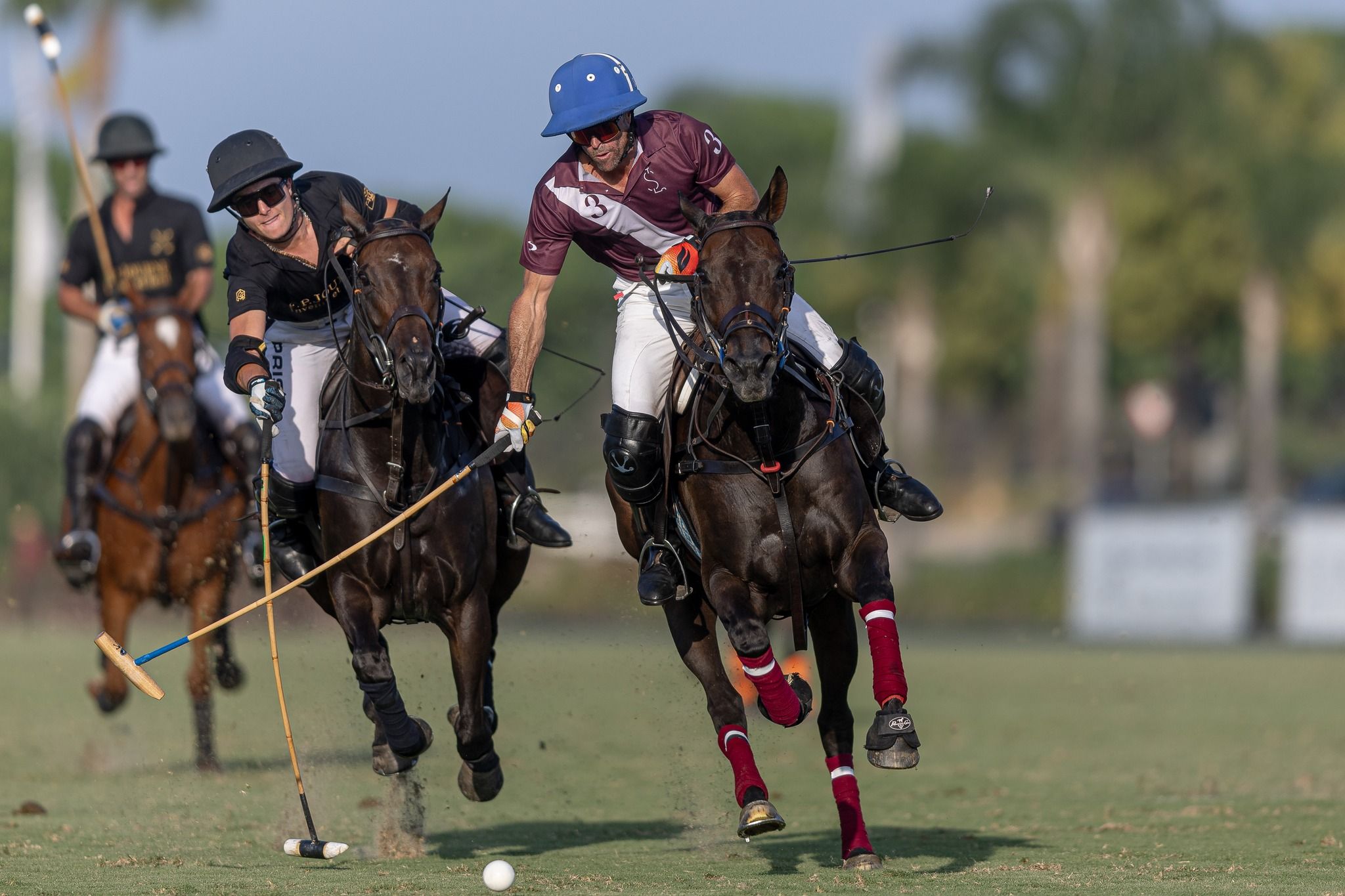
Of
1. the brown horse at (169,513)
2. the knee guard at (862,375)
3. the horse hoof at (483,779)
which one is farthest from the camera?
the brown horse at (169,513)

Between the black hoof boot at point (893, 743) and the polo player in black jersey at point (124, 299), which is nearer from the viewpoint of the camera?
the black hoof boot at point (893, 743)

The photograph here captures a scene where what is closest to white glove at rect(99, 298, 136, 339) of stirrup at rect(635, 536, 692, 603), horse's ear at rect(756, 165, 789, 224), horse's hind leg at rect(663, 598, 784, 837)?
stirrup at rect(635, 536, 692, 603)

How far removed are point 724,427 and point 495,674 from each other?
1109cm

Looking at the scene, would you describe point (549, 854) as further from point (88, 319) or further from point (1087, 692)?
point (1087, 692)

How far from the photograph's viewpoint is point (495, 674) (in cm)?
1816

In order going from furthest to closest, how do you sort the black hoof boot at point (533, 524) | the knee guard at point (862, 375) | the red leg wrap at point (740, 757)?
the black hoof boot at point (533, 524)
the knee guard at point (862, 375)
the red leg wrap at point (740, 757)

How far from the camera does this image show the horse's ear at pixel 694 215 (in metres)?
7.25

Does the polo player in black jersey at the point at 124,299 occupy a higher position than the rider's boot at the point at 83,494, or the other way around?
the polo player in black jersey at the point at 124,299

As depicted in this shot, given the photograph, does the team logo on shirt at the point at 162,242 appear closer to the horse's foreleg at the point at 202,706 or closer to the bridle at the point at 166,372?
the bridle at the point at 166,372

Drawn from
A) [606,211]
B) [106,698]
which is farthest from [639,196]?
[106,698]

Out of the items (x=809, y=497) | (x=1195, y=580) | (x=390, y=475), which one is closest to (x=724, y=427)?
(x=809, y=497)

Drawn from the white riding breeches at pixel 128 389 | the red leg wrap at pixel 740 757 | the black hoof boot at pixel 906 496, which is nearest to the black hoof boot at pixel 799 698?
the red leg wrap at pixel 740 757

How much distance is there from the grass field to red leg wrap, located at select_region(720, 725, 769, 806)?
1.09 feet

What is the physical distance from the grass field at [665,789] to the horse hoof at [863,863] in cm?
8
